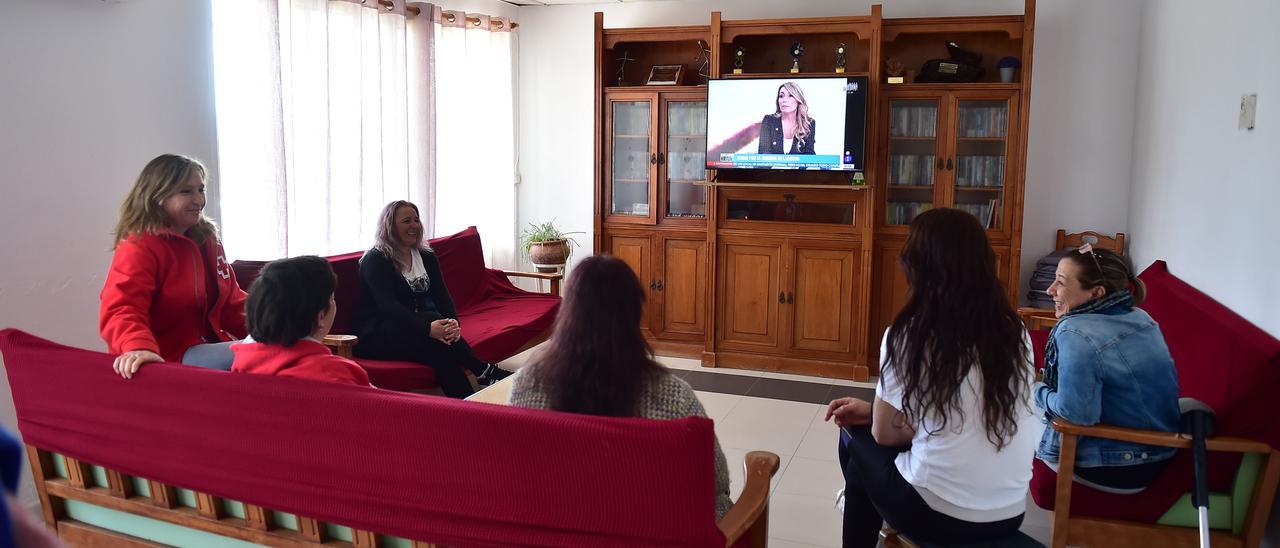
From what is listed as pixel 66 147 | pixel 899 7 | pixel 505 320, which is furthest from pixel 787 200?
pixel 66 147

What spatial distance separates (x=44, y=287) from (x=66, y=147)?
0.53 metres


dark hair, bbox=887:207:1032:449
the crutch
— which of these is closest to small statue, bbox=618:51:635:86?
dark hair, bbox=887:207:1032:449

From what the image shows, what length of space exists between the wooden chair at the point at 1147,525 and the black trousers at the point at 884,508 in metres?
0.37

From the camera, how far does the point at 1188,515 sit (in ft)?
8.86

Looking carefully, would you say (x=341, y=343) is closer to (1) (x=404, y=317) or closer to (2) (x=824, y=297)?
(1) (x=404, y=317)

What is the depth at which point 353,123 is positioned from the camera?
504 centimetres

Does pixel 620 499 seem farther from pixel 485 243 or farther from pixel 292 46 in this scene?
pixel 485 243

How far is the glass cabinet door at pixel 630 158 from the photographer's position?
6129 mm

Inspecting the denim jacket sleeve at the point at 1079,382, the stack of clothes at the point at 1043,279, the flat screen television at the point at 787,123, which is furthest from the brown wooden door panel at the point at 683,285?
the denim jacket sleeve at the point at 1079,382

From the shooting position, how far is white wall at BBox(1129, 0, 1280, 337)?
2.89m

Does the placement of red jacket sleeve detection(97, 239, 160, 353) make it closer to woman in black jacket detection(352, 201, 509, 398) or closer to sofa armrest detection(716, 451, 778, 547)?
woman in black jacket detection(352, 201, 509, 398)

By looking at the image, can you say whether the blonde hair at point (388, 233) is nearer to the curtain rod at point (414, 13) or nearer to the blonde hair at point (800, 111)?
the curtain rod at point (414, 13)

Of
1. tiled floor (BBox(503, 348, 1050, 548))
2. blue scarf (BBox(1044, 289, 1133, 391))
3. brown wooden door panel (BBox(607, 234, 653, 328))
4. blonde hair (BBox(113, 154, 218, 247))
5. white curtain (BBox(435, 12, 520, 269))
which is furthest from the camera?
brown wooden door panel (BBox(607, 234, 653, 328))

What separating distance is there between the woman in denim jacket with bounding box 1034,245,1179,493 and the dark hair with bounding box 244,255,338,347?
2.03 metres
